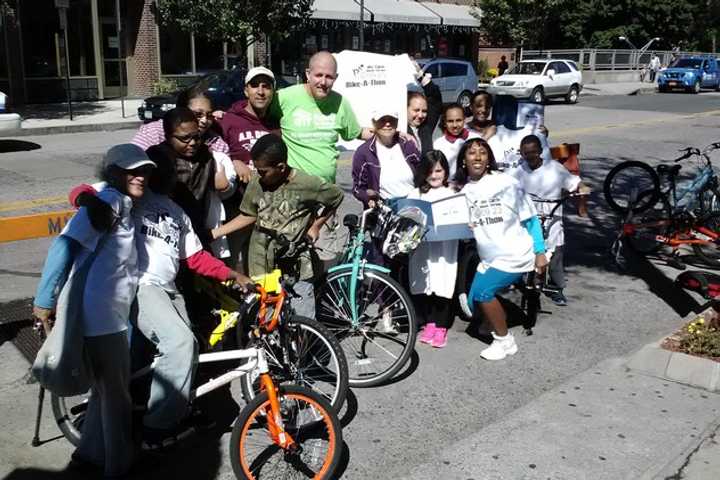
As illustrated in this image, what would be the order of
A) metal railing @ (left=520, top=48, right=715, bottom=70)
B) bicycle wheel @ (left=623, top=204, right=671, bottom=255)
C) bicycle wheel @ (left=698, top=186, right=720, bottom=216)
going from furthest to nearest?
metal railing @ (left=520, top=48, right=715, bottom=70), bicycle wheel @ (left=698, top=186, right=720, bottom=216), bicycle wheel @ (left=623, top=204, right=671, bottom=255)

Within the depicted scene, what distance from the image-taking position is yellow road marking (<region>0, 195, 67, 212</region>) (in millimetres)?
9469

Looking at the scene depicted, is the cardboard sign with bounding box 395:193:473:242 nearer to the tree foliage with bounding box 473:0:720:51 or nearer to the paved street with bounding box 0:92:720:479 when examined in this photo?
the paved street with bounding box 0:92:720:479

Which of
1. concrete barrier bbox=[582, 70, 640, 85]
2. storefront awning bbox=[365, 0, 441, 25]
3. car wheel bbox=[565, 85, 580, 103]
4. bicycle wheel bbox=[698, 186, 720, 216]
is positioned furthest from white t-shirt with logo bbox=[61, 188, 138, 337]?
concrete barrier bbox=[582, 70, 640, 85]

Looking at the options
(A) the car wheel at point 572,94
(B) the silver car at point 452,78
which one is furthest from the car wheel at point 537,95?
(B) the silver car at point 452,78

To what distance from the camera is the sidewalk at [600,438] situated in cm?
399

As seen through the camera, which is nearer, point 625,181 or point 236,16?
point 625,181

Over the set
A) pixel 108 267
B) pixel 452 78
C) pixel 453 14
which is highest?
pixel 453 14

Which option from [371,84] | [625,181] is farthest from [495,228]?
[625,181]

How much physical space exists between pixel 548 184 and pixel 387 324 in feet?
6.95

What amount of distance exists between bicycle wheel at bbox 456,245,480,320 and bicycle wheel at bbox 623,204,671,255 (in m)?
2.60

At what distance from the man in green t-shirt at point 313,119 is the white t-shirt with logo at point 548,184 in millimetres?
1873

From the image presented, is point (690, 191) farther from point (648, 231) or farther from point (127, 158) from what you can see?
point (127, 158)

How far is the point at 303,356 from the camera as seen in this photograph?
13.8 ft

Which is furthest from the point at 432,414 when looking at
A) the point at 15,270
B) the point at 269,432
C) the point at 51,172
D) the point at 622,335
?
the point at 51,172
